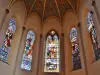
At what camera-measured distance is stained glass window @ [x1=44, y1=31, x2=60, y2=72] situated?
32.7 ft

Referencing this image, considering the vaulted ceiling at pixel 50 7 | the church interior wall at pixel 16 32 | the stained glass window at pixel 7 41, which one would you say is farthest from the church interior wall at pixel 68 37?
the stained glass window at pixel 7 41

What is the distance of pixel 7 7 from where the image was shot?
973cm

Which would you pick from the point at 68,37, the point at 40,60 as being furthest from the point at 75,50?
the point at 40,60

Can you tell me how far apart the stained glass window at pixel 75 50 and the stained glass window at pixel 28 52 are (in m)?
3.70

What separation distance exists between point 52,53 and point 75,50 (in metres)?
2.16

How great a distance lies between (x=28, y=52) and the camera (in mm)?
10391

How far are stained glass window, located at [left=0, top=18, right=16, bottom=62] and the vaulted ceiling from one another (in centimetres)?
261

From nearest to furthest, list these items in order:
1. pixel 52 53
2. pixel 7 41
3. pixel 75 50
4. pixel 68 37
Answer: pixel 7 41 → pixel 75 50 → pixel 52 53 → pixel 68 37

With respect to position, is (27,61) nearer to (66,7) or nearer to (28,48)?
(28,48)

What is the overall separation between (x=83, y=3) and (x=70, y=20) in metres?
2.16

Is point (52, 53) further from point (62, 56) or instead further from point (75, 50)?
point (75, 50)

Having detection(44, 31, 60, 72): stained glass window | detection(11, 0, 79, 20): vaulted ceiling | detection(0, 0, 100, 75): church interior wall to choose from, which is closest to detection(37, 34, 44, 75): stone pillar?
detection(0, 0, 100, 75): church interior wall

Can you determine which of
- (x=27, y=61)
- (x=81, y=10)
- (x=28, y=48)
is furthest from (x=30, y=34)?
(x=81, y=10)

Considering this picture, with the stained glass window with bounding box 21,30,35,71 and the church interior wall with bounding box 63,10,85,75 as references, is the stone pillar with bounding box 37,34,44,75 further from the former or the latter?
the church interior wall with bounding box 63,10,85,75
